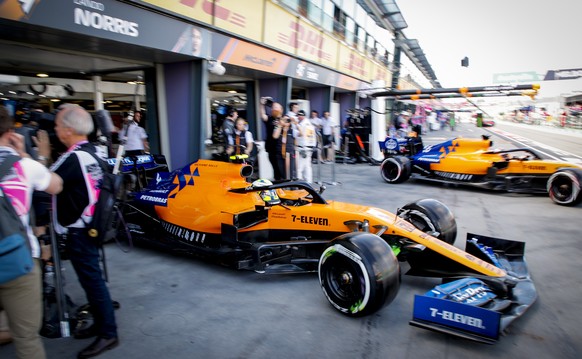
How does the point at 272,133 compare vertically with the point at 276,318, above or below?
above

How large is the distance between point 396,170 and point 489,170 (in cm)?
208

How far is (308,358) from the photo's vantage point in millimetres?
2490

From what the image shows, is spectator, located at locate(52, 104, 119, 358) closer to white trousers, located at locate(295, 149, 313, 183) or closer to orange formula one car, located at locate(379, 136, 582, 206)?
white trousers, located at locate(295, 149, 313, 183)

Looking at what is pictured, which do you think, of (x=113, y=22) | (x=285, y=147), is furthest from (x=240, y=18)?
(x=113, y=22)

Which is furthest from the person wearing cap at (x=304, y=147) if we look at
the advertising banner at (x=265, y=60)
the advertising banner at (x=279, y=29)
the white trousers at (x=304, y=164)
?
the advertising banner at (x=279, y=29)

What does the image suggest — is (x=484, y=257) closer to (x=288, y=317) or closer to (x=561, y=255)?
(x=561, y=255)

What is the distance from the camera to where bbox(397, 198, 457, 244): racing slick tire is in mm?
4062

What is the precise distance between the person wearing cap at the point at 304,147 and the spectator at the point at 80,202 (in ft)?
19.8

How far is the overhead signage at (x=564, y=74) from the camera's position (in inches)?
1858

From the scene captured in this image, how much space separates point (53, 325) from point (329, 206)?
2.55 meters

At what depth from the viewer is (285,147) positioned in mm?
7969

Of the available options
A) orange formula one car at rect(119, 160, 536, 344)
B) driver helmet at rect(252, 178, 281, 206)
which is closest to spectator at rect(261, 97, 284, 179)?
orange formula one car at rect(119, 160, 536, 344)

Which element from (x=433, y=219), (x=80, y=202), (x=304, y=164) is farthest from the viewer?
(x=304, y=164)

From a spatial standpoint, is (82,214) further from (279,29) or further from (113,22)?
(279,29)
